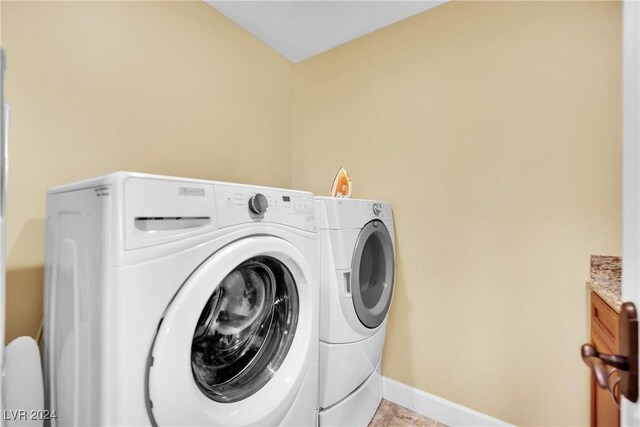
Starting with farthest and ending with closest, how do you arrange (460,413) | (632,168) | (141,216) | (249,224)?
(460,413)
(249,224)
(141,216)
(632,168)

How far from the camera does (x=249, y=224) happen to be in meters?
0.94

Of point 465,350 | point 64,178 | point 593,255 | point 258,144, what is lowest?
point 465,350

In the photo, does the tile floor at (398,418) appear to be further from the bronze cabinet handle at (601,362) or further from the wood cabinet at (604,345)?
the bronze cabinet handle at (601,362)

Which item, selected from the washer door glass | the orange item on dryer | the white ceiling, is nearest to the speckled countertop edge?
the washer door glass

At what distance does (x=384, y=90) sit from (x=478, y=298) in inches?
55.0

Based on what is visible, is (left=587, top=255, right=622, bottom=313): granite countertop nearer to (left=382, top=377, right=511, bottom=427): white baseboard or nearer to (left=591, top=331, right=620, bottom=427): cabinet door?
(left=591, top=331, right=620, bottom=427): cabinet door

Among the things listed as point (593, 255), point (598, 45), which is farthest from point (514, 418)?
point (598, 45)

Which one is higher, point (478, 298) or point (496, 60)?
point (496, 60)

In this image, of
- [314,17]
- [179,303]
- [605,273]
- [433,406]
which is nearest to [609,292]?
[605,273]

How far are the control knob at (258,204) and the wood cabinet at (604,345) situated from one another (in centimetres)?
107

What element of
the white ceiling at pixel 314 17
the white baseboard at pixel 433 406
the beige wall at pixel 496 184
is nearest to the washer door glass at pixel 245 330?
the beige wall at pixel 496 184

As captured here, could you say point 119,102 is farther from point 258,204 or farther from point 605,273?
point 605,273

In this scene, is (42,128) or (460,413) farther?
(460,413)

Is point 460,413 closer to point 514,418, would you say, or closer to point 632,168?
point 514,418
